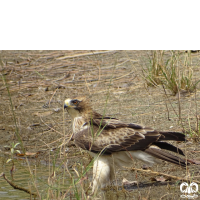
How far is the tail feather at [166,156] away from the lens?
534 cm

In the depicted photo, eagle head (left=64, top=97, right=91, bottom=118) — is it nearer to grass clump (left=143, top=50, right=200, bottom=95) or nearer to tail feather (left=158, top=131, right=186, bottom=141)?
tail feather (left=158, top=131, right=186, bottom=141)

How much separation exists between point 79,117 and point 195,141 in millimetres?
1719

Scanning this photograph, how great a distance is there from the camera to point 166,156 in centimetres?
541

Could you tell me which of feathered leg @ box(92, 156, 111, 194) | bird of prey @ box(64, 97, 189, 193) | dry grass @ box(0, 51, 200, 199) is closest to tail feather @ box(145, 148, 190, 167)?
bird of prey @ box(64, 97, 189, 193)

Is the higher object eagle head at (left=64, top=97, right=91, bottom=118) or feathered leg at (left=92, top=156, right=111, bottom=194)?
eagle head at (left=64, top=97, right=91, bottom=118)

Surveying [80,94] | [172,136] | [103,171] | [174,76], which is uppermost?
[174,76]

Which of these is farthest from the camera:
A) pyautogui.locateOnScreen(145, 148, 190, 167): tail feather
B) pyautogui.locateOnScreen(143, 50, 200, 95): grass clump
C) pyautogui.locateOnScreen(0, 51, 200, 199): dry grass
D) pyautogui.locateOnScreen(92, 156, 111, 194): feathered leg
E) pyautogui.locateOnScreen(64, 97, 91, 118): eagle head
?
pyautogui.locateOnScreen(143, 50, 200, 95): grass clump

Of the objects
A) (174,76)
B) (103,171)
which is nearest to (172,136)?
(103,171)

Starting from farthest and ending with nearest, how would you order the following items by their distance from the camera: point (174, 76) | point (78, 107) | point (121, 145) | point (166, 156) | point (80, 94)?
1. point (80, 94)
2. point (174, 76)
3. point (78, 107)
4. point (121, 145)
5. point (166, 156)

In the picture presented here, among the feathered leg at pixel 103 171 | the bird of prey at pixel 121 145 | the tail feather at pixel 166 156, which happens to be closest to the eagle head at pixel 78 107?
the bird of prey at pixel 121 145

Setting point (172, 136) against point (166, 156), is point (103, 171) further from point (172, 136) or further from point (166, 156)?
point (172, 136)

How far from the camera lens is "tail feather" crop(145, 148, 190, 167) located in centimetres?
534

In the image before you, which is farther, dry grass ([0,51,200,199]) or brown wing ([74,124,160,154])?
dry grass ([0,51,200,199])

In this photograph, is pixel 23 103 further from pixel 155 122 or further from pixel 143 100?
pixel 155 122
